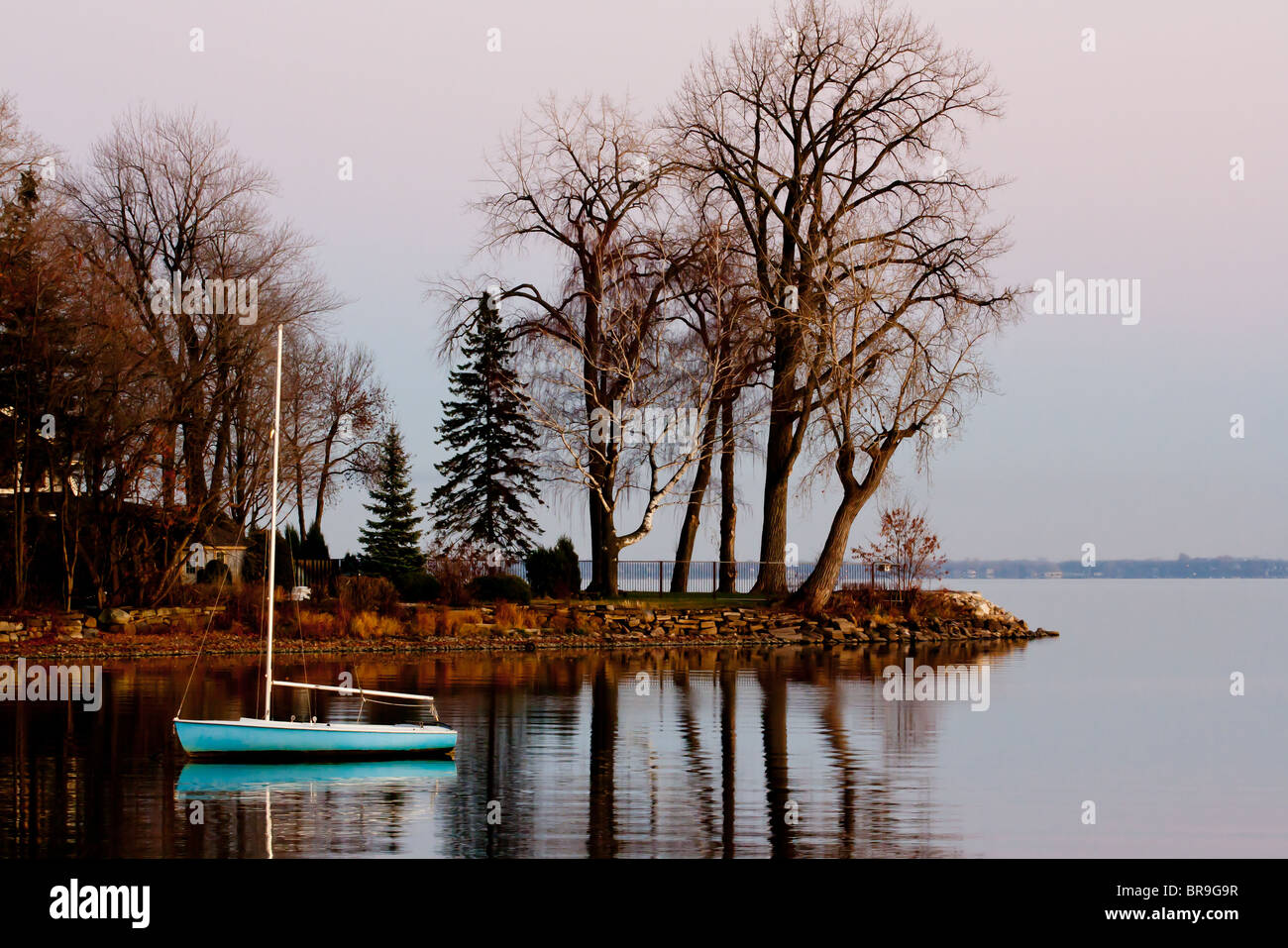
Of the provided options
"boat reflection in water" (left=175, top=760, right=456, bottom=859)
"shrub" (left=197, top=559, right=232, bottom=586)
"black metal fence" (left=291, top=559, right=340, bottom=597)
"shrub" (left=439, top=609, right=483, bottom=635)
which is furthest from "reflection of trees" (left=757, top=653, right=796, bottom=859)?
"shrub" (left=197, top=559, right=232, bottom=586)

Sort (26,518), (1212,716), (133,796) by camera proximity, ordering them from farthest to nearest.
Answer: (26,518) < (1212,716) < (133,796)

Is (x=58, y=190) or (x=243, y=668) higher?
(x=58, y=190)

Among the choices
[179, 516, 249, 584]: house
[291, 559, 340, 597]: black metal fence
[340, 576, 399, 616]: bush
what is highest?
[179, 516, 249, 584]: house

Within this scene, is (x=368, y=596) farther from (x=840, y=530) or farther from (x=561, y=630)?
(x=840, y=530)

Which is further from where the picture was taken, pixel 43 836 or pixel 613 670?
pixel 613 670

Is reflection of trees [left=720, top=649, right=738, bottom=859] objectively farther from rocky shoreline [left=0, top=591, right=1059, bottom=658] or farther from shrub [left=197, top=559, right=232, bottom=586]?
shrub [left=197, top=559, right=232, bottom=586]

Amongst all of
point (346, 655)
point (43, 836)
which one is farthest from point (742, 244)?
point (43, 836)

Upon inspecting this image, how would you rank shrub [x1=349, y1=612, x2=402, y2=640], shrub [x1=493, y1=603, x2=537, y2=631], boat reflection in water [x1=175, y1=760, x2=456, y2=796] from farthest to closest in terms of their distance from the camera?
shrub [x1=493, y1=603, x2=537, y2=631] → shrub [x1=349, y1=612, x2=402, y2=640] → boat reflection in water [x1=175, y1=760, x2=456, y2=796]

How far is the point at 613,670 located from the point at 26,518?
17311mm

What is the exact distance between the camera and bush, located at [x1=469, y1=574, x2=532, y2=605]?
44.3m

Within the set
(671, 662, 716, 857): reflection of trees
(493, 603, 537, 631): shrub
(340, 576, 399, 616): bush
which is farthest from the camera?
(493, 603, 537, 631): shrub

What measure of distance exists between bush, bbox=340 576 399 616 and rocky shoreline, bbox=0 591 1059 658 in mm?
1307

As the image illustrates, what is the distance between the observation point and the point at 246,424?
47.9 meters

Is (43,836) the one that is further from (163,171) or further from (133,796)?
(163,171)
